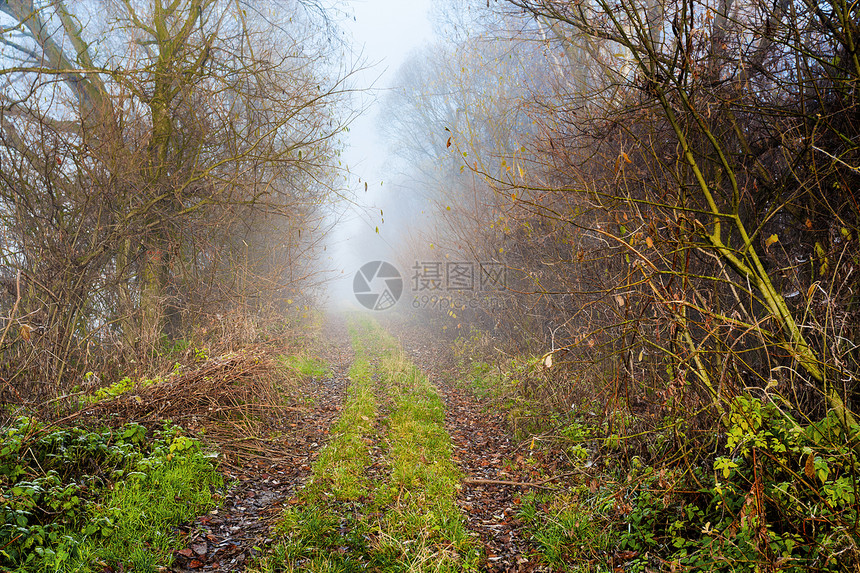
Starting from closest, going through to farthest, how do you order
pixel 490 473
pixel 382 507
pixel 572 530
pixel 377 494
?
pixel 572 530 → pixel 382 507 → pixel 377 494 → pixel 490 473

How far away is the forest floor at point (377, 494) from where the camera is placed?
3562mm

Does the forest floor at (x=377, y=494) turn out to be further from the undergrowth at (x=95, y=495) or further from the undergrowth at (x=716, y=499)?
the undergrowth at (x=716, y=499)

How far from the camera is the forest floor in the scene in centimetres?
356

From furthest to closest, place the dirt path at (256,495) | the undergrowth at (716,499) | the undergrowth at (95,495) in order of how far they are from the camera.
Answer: the dirt path at (256,495) → the undergrowth at (95,495) → the undergrowth at (716,499)

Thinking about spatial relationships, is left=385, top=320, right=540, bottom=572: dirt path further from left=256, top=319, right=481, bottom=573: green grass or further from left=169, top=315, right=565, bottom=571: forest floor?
left=256, top=319, right=481, bottom=573: green grass

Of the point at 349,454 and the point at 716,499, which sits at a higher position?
the point at 716,499

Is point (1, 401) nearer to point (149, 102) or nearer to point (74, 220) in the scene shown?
point (74, 220)

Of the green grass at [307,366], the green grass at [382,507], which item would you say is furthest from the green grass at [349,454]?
the green grass at [307,366]

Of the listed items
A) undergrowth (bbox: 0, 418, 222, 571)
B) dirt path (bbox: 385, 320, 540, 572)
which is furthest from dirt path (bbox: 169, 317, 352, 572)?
dirt path (bbox: 385, 320, 540, 572)

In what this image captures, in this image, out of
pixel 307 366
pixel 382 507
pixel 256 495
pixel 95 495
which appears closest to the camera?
pixel 95 495

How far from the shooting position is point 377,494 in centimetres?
453

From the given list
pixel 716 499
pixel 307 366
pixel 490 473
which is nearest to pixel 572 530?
pixel 716 499

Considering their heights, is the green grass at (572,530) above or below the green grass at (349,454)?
below

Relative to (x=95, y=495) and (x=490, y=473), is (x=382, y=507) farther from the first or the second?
(x=95, y=495)
